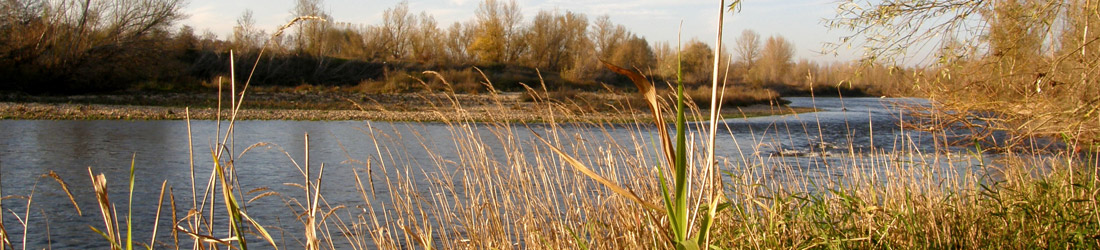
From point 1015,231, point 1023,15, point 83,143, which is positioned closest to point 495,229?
point 1015,231

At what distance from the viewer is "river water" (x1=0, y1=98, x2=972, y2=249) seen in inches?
262

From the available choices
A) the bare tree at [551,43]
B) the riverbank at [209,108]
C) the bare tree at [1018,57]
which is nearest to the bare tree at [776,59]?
the bare tree at [551,43]

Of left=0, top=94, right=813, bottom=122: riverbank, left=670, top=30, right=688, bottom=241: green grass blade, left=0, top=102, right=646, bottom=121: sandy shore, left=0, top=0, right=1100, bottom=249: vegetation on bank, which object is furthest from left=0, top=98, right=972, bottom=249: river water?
left=670, top=30, right=688, bottom=241: green grass blade

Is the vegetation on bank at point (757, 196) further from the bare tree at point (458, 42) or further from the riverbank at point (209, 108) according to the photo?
the bare tree at point (458, 42)

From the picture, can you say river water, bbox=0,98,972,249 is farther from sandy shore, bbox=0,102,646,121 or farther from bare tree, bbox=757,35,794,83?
bare tree, bbox=757,35,794,83

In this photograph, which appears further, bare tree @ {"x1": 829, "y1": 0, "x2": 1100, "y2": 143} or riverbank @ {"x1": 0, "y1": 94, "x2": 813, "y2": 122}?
riverbank @ {"x1": 0, "y1": 94, "x2": 813, "y2": 122}

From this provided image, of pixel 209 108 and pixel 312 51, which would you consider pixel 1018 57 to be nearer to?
pixel 209 108

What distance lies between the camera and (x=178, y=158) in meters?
12.4

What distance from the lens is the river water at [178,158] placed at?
6.64 metres

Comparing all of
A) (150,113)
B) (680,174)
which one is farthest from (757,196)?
(150,113)

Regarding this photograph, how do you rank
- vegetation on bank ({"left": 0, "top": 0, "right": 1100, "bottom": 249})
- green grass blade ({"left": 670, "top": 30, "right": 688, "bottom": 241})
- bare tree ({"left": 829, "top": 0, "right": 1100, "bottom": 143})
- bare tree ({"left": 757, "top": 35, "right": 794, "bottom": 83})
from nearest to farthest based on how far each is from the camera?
green grass blade ({"left": 670, "top": 30, "right": 688, "bottom": 241}), vegetation on bank ({"left": 0, "top": 0, "right": 1100, "bottom": 249}), bare tree ({"left": 829, "top": 0, "right": 1100, "bottom": 143}), bare tree ({"left": 757, "top": 35, "right": 794, "bottom": 83})

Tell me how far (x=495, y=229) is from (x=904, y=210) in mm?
2088

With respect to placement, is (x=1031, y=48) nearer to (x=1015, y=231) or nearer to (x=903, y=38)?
(x=903, y=38)

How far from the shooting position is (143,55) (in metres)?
30.0
